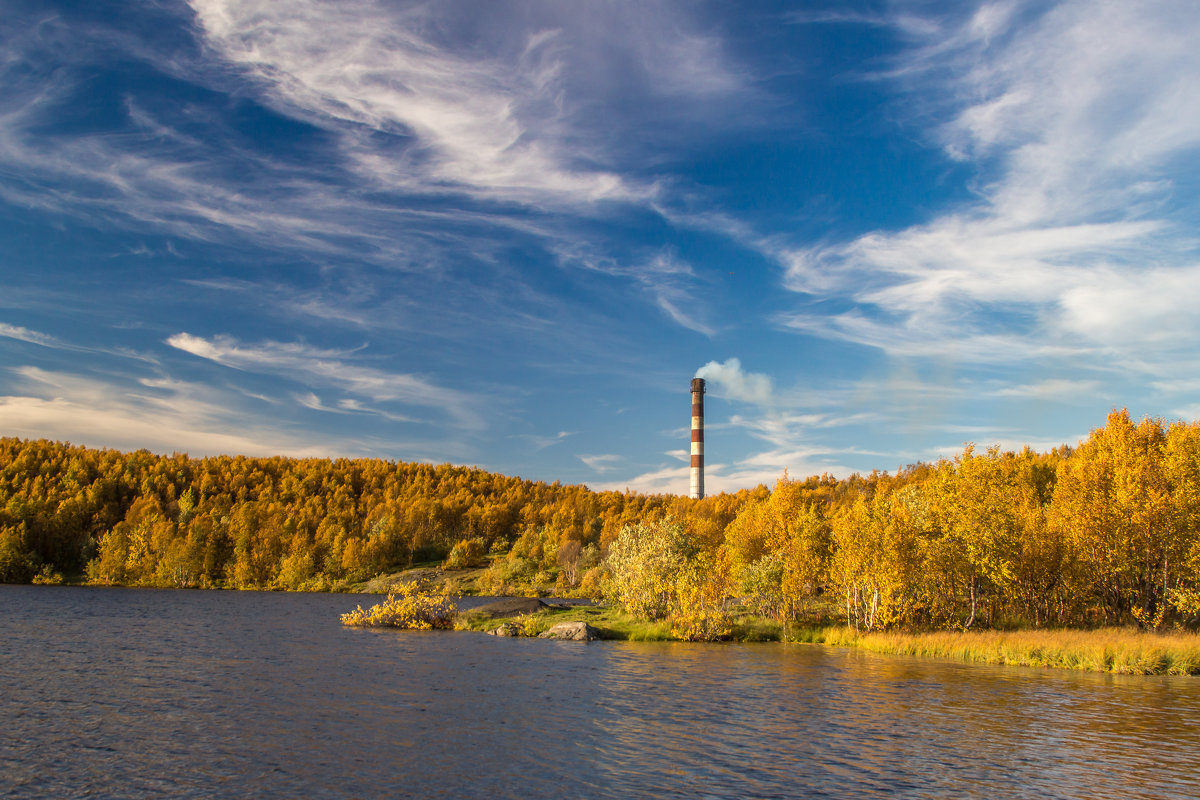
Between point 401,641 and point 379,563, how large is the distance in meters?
122

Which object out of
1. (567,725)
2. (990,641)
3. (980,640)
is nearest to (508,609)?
(980,640)

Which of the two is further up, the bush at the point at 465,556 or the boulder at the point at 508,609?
the bush at the point at 465,556

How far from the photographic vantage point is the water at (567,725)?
26.1m

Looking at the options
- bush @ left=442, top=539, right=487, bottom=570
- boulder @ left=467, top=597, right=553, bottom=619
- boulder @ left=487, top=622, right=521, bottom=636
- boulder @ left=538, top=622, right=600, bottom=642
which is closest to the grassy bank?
boulder @ left=487, top=622, right=521, bottom=636

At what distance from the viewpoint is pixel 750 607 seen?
88938 mm

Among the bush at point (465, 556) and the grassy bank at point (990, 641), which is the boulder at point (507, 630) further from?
the bush at point (465, 556)

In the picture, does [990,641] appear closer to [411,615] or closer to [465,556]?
[411,615]

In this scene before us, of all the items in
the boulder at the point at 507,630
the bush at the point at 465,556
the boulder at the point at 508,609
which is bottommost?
the boulder at the point at 507,630

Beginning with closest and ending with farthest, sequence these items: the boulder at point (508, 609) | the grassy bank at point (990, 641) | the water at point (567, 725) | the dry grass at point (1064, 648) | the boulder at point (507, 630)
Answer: the water at point (567, 725), the dry grass at point (1064, 648), the grassy bank at point (990, 641), the boulder at point (507, 630), the boulder at point (508, 609)

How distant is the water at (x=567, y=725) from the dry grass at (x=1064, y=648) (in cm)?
443

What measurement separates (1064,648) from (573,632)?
138 feet

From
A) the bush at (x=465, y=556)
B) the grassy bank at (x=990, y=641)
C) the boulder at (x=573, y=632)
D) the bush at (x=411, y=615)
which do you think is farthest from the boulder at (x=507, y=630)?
the bush at (x=465, y=556)

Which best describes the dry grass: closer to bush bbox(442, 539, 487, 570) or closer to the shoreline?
the shoreline

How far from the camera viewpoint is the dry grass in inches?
2100
